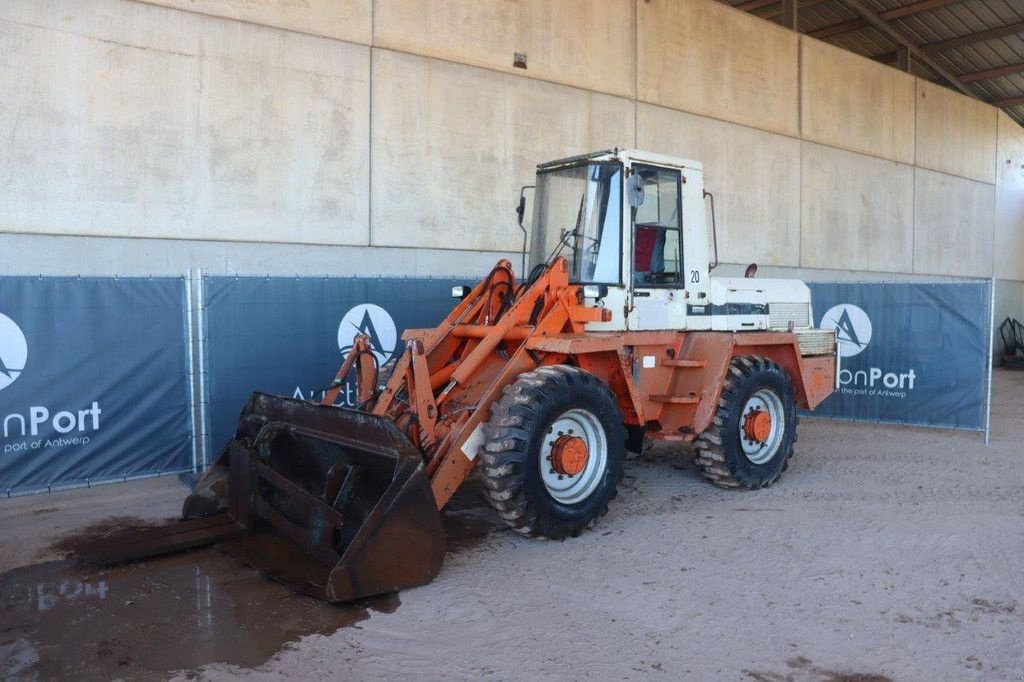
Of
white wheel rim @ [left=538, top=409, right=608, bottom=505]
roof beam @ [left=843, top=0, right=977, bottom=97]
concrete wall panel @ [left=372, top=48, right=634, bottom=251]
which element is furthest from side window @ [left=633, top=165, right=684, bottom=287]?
roof beam @ [left=843, top=0, right=977, bottom=97]

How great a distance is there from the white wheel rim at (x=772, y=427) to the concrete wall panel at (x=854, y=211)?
9.63 meters

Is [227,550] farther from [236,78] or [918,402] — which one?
[918,402]

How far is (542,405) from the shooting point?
5.61 meters

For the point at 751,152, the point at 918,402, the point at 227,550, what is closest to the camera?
the point at 227,550

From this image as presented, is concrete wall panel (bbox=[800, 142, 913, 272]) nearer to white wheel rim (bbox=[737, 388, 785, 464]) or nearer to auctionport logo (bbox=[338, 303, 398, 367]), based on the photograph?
white wheel rim (bbox=[737, 388, 785, 464])

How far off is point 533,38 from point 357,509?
8.77m

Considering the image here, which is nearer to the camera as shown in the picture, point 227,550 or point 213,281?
point 227,550

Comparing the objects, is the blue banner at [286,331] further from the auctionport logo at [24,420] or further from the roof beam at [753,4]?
the roof beam at [753,4]

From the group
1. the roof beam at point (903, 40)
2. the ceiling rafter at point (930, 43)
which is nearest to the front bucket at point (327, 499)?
the ceiling rafter at point (930, 43)

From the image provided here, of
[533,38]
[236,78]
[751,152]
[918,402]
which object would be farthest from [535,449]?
[751,152]

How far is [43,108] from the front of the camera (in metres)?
8.14

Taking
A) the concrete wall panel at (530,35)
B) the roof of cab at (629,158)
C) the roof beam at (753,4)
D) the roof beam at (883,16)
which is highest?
the roof beam at (753,4)

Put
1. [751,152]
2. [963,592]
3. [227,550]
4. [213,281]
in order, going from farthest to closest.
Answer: [751,152]
[213,281]
[227,550]
[963,592]

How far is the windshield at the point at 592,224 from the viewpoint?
6625mm
